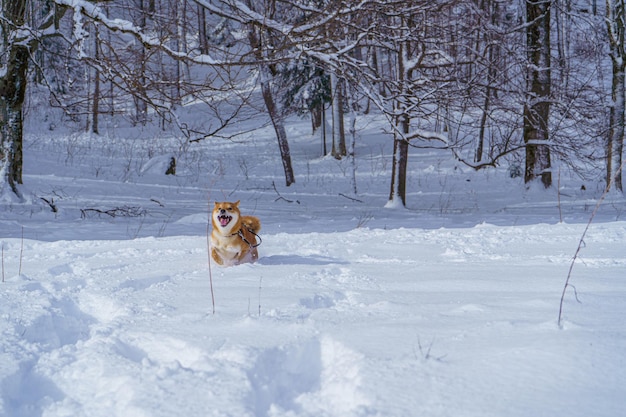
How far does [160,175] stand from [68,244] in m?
10.8

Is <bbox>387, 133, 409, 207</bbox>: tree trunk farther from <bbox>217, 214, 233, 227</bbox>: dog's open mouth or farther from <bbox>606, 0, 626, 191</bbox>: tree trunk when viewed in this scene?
<bbox>217, 214, 233, 227</bbox>: dog's open mouth

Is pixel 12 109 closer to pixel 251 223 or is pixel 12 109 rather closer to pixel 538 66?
pixel 251 223

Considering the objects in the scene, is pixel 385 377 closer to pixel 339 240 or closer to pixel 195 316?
pixel 195 316

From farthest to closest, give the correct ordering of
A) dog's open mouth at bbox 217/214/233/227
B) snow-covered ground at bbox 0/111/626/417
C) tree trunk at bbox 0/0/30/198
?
tree trunk at bbox 0/0/30/198
dog's open mouth at bbox 217/214/233/227
snow-covered ground at bbox 0/111/626/417

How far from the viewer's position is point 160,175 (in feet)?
52.4

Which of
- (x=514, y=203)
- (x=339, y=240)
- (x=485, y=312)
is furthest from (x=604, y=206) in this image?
(x=485, y=312)

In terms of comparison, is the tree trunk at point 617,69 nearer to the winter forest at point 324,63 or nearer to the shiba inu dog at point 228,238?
the winter forest at point 324,63

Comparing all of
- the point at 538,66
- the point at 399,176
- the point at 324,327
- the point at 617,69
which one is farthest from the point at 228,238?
the point at 617,69

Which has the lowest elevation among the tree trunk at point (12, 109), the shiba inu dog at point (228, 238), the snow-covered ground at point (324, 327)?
the snow-covered ground at point (324, 327)

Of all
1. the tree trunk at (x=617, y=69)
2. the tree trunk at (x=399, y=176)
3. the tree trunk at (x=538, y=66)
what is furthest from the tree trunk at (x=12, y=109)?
the tree trunk at (x=617, y=69)

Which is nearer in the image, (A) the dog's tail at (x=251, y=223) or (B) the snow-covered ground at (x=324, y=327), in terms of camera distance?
(B) the snow-covered ground at (x=324, y=327)

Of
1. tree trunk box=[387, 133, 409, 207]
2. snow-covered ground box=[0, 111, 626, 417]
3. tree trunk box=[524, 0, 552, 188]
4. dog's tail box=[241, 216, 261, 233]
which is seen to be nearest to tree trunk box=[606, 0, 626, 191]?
tree trunk box=[524, 0, 552, 188]

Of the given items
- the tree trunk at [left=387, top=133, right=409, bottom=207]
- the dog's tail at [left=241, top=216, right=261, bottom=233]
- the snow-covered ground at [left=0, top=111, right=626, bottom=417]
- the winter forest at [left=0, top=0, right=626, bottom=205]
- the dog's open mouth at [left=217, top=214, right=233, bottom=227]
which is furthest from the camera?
the tree trunk at [left=387, top=133, right=409, bottom=207]

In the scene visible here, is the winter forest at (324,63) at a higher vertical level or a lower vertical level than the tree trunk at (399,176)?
higher
